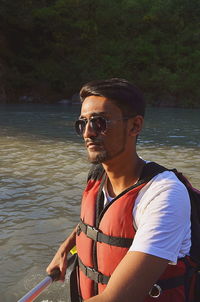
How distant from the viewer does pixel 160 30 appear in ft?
119

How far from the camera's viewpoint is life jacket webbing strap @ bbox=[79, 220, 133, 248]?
1771 mm

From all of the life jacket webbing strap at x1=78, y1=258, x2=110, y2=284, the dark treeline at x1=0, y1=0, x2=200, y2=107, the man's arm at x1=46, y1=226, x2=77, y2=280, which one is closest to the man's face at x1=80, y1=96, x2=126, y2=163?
the life jacket webbing strap at x1=78, y1=258, x2=110, y2=284

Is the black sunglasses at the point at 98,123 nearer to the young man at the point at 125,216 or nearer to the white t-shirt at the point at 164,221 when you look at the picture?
the young man at the point at 125,216

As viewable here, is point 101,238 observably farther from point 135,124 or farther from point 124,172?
point 135,124

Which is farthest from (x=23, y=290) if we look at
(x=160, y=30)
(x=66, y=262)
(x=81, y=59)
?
(x=160, y=30)

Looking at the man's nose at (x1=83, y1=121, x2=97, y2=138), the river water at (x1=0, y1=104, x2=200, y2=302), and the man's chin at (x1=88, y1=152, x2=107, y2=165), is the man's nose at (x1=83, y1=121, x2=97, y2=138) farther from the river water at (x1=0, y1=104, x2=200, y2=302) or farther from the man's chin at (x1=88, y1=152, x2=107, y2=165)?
the river water at (x1=0, y1=104, x2=200, y2=302)

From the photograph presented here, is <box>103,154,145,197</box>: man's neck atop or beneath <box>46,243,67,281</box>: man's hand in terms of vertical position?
atop

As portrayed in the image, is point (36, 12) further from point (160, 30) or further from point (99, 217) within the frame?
point (99, 217)

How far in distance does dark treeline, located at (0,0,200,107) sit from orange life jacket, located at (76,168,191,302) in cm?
2984

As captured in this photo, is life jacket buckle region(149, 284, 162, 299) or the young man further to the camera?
life jacket buckle region(149, 284, 162, 299)

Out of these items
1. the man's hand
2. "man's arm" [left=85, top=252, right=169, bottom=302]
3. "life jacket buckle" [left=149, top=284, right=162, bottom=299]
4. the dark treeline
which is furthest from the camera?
the dark treeline

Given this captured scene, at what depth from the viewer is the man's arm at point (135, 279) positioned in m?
1.46

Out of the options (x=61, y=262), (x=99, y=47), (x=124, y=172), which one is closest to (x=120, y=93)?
(x=124, y=172)

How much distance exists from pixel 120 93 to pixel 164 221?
2.21ft
